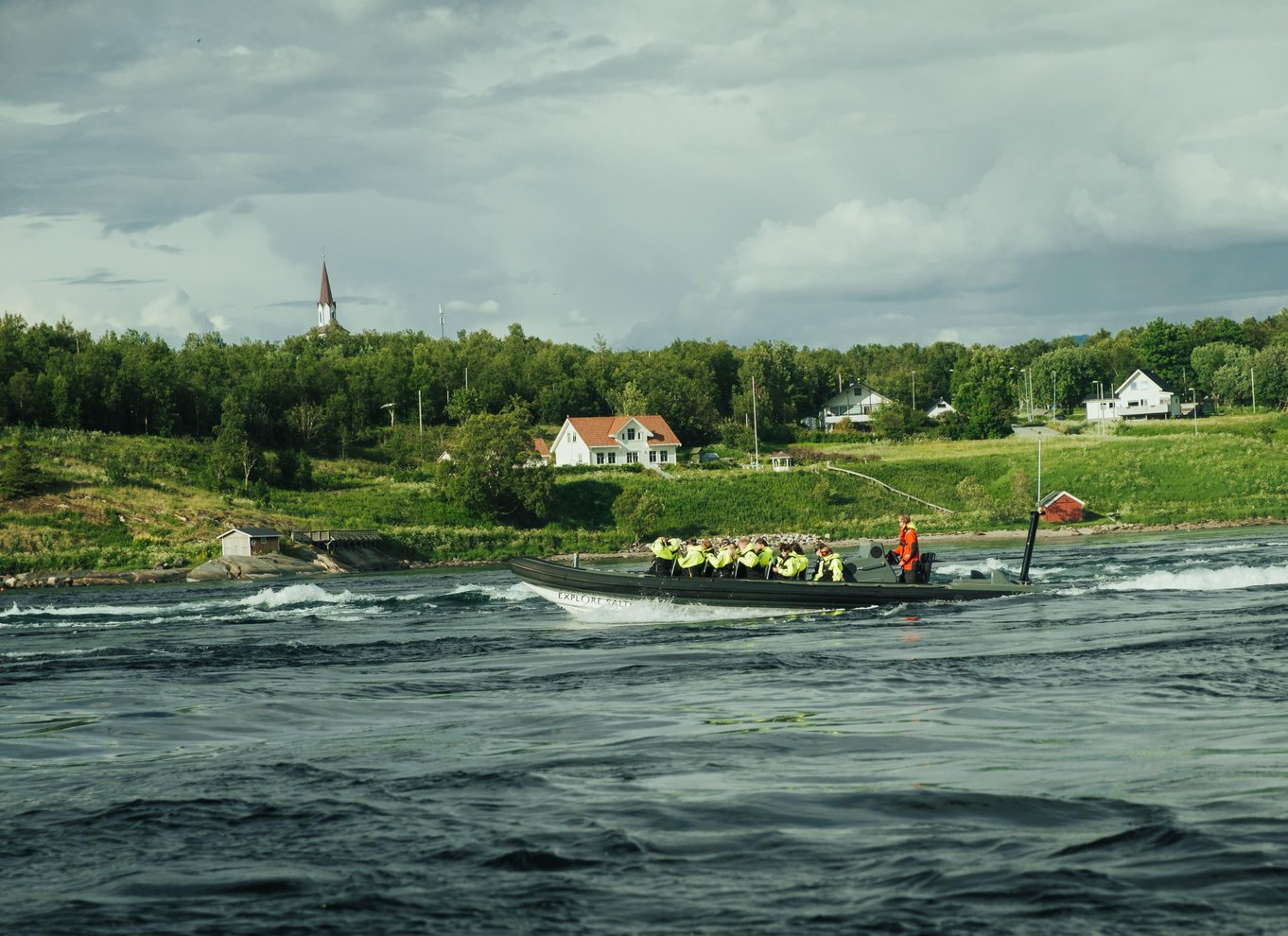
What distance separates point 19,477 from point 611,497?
33136 mm

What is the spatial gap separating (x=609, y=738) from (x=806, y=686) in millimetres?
4229

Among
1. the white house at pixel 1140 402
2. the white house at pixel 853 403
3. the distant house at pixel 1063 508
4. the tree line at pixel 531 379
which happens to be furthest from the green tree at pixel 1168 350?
the distant house at pixel 1063 508

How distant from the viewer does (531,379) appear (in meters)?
124

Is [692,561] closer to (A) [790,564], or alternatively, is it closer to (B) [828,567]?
(A) [790,564]

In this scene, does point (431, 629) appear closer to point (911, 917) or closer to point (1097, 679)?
point (1097, 679)

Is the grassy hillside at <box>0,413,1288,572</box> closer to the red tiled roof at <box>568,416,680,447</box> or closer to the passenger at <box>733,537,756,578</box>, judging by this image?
the red tiled roof at <box>568,416,680,447</box>

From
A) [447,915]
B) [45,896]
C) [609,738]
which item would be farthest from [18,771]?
[447,915]

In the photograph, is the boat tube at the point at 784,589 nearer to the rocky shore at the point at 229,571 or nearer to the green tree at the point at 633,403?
the rocky shore at the point at 229,571

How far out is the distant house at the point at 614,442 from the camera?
332ft

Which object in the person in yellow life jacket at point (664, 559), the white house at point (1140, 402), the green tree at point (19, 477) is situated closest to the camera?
the person in yellow life jacket at point (664, 559)

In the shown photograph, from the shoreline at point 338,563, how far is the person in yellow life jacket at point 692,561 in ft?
70.5

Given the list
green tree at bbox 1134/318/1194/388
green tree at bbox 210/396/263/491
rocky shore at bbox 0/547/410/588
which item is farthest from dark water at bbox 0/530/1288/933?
green tree at bbox 1134/318/1194/388

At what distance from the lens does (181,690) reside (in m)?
18.2

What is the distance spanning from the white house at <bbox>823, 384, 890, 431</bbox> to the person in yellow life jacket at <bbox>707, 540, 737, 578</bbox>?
108m
